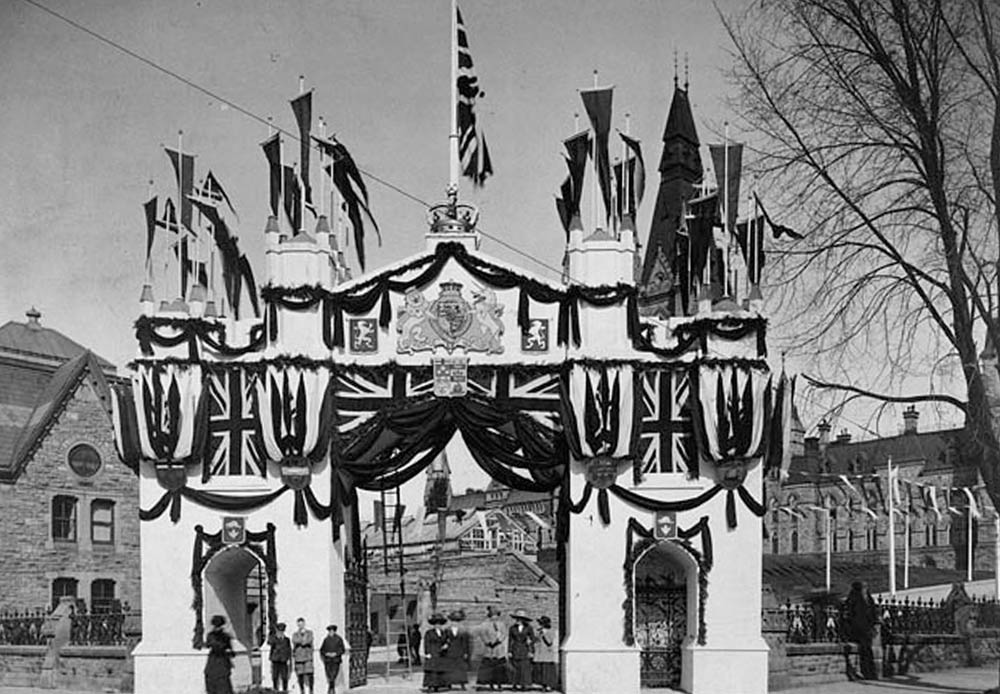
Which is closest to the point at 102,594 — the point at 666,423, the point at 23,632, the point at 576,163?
the point at 23,632

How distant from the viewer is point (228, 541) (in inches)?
923

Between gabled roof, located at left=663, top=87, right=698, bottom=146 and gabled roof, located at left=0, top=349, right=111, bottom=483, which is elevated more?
gabled roof, located at left=663, top=87, right=698, bottom=146

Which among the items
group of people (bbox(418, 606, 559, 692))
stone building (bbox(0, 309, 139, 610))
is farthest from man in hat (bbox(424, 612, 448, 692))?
stone building (bbox(0, 309, 139, 610))

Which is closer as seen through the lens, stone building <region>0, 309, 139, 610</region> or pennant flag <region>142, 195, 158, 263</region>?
pennant flag <region>142, 195, 158, 263</region>

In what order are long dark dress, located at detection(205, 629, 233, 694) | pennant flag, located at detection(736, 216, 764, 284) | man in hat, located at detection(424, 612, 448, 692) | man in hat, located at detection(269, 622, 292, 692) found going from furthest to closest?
pennant flag, located at detection(736, 216, 764, 284)
man in hat, located at detection(424, 612, 448, 692)
man in hat, located at detection(269, 622, 292, 692)
long dark dress, located at detection(205, 629, 233, 694)

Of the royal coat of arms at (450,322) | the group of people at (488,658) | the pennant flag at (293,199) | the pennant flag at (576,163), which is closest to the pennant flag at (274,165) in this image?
the pennant flag at (293,199)

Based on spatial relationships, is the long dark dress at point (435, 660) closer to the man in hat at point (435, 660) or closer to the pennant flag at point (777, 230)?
the man in hat at point (435, 660)

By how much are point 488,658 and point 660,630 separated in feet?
11.8

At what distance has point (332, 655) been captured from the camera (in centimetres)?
2242

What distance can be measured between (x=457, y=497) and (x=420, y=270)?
79327mm

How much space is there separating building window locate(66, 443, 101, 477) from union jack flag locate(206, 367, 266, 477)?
1909 centimetres

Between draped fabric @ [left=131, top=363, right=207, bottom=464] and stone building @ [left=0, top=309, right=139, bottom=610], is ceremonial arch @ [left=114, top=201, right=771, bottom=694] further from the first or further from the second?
stone building @ [left=0, top=309, right=139, bottom=610]

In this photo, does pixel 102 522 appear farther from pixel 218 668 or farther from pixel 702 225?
pixel 702 225

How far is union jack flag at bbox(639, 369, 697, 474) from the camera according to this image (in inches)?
938
